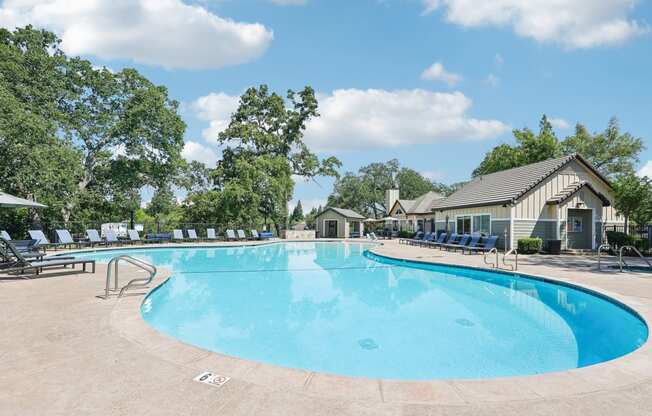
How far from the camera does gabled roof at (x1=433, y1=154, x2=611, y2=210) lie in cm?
1934

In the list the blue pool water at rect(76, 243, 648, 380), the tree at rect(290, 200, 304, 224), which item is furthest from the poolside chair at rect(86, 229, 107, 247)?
the tree at rect(290, 200, 304, 224)

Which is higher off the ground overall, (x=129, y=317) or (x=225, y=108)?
(x=225, y=108)

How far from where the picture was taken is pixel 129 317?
5.36 m

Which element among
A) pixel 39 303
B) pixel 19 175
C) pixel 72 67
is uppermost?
pixel 72 67

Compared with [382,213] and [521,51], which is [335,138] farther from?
[382,213]

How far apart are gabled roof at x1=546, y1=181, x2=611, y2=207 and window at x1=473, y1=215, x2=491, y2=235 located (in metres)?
3.06

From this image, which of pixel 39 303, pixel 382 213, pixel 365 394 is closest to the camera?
pixel 365 394

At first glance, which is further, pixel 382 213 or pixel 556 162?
pixel 382 213

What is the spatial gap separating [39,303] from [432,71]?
1976cm

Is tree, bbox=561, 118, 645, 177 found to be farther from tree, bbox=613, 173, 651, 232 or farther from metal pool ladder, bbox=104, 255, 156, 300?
metal pool ladder, bbox=104, 255, 156, 300

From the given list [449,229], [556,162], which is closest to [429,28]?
[556,162]

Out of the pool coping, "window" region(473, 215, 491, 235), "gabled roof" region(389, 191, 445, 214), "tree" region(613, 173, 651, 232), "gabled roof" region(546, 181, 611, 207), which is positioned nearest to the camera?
the pool coping

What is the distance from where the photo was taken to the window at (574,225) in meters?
19.6

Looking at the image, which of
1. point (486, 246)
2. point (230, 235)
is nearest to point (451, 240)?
point (486, 246)
